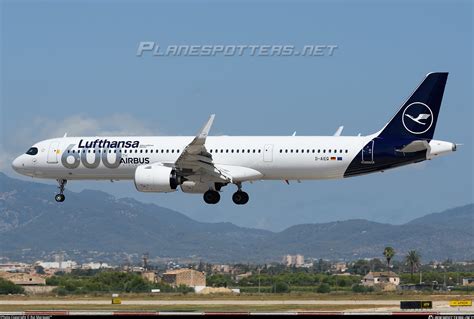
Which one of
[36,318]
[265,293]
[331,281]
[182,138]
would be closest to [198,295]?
[265,293]

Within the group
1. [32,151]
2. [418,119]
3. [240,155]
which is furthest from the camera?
[32,151]

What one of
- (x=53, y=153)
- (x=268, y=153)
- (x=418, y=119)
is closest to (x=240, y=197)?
(x=268, y=153)

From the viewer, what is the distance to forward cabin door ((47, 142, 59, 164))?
6975cm

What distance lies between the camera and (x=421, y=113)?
214 feet

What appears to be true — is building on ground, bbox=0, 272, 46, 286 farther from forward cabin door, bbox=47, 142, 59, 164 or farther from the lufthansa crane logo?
the lufthansa crane logo

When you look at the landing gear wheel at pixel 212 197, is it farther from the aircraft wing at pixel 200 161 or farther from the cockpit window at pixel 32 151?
the cockpit window at pixel 32 151

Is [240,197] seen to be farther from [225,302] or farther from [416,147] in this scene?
[416,147]

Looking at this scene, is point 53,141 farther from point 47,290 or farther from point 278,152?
point 278,152

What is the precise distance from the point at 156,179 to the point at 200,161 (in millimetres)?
2822

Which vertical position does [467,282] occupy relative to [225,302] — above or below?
above

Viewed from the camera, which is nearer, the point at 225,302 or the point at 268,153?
the point at 225,302

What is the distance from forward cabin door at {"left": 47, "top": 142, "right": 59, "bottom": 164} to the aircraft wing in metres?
8.56

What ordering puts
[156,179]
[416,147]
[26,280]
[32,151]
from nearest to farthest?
[416,147] < [156,179] < [32,151] < [26,280]

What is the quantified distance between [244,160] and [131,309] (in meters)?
14.8
